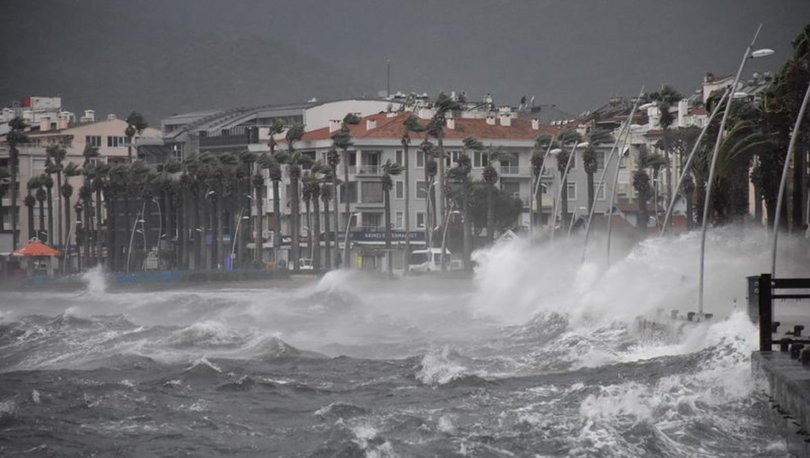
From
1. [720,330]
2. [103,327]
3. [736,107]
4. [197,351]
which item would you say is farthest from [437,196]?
[720,330]

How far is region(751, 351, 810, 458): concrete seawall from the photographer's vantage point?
1950cm

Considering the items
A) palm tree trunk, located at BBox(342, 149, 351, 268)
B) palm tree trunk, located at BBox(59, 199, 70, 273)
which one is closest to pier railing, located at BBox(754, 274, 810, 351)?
palm tree trunk, located at BBox(342, 149, 351, 268)

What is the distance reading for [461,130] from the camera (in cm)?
13550

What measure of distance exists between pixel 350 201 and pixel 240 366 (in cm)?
9281

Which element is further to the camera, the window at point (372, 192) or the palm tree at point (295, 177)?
the window at point (372, 192)

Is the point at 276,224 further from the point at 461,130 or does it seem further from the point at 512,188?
the point at 512,188

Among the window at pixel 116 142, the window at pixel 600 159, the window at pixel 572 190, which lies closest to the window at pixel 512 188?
the window at pixel 572 190

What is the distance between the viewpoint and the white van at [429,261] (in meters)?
115

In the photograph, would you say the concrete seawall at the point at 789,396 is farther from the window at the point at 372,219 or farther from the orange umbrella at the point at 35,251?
the orange umbrella at the point at 35,251

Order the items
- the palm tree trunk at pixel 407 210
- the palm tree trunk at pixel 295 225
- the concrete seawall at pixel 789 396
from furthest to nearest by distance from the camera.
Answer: the palm tree trunk at pixel 295 225 < the palm tree trunk at pixel 407 210 < the concrete seawall at pixel 789 396

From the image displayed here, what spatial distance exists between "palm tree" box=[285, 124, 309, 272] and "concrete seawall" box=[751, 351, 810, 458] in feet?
295

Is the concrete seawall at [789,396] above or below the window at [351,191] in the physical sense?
below

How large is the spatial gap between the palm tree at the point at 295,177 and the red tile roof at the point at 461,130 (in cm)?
550

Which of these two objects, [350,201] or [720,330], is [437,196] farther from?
[720,330]
